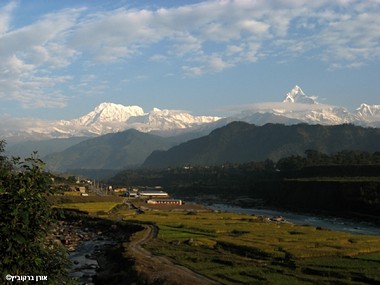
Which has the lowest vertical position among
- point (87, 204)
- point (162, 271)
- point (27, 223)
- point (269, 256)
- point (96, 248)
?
point (96, 248)

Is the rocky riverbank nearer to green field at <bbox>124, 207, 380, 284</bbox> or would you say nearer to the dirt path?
the dirt path

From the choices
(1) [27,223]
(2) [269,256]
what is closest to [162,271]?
(2) [269,256]

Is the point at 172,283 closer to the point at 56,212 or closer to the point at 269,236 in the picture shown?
the point at 56,212

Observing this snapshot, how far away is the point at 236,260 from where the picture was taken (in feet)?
113

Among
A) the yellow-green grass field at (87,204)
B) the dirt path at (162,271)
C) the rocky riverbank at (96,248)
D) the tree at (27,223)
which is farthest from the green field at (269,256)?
the yellow-green grass field at (87,204)

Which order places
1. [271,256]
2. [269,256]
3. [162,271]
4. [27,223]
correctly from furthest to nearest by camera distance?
1. [269,256]
2. [271,256]
3. [162,271]
4. [27,223]

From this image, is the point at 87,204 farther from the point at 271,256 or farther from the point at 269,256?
the point at 271,256

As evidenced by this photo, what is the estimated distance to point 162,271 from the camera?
3036cm

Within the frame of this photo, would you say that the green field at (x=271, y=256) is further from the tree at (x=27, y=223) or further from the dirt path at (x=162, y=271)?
the tree at (x=27, y=223)

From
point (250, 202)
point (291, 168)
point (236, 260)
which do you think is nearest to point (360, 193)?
point (250, 202)

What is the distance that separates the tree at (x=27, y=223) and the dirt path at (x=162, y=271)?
19.0m

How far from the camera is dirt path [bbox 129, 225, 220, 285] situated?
89.6ft

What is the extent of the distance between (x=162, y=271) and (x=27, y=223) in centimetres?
2374

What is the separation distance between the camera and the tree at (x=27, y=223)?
25.6 feet
